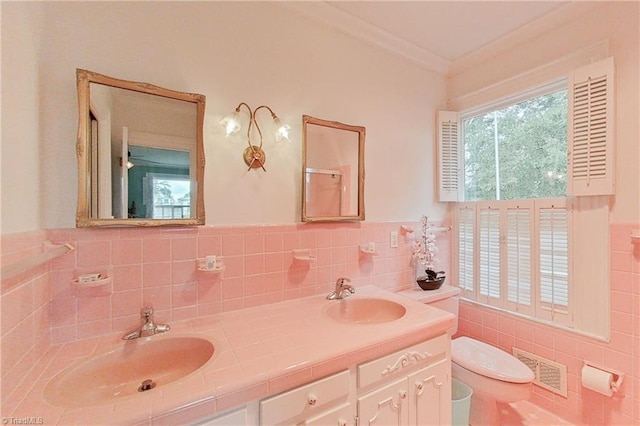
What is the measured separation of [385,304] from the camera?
1.55m

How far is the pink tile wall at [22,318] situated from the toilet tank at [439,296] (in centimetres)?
180

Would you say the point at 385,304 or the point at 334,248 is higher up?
the point at 334,248

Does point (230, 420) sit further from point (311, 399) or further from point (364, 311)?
point (364, 311)

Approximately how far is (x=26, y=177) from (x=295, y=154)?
3.59 ft

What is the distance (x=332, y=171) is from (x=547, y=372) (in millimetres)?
1882

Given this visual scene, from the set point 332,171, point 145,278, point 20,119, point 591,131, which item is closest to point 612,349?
point 591,131

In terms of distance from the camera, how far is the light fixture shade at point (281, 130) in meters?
1.48

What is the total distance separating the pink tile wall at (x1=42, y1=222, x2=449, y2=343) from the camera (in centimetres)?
105

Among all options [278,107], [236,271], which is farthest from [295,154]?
[236,271]

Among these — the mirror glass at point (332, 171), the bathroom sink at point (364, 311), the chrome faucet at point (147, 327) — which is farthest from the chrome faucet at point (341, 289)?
the chrome faucet at point (147, 327)

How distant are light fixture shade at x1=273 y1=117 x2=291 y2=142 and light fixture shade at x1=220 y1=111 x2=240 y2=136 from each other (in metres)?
0.22

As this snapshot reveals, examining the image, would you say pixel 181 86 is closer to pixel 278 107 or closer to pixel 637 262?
pixel 278 107

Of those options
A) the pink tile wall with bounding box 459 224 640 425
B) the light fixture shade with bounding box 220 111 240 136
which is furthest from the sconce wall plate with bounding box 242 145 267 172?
the pink tile wall with bounding box 459 224 640 425

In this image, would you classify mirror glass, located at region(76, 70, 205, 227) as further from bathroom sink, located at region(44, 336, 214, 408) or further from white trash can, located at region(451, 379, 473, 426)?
white trash can, located at region(451, 379, 473, 426)
